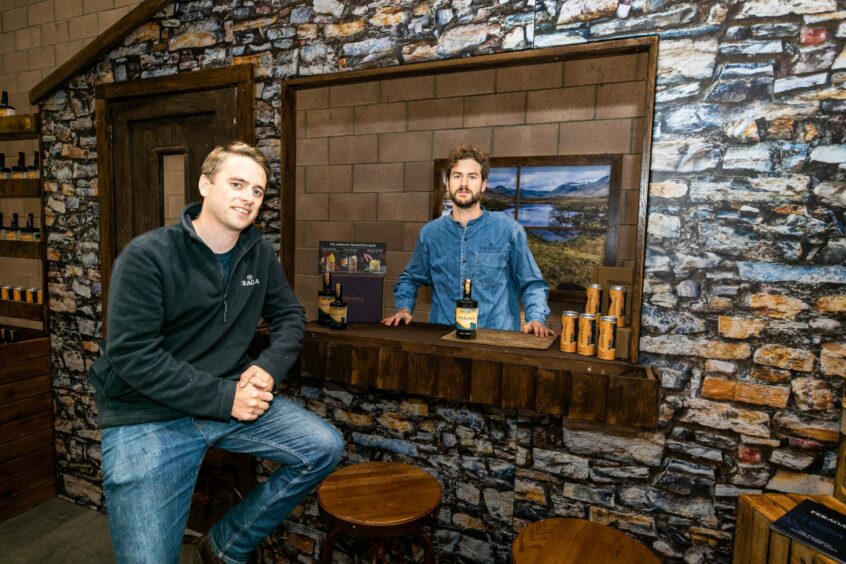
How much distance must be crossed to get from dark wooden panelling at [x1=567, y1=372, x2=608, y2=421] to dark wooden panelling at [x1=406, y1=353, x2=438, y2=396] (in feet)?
1.67

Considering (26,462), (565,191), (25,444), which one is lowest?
(26,462)

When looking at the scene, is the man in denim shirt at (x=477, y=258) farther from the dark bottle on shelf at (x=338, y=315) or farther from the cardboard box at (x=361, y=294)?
the dark bottle on shelf at (x=338, y=315)

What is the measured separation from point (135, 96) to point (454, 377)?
7.63 feet

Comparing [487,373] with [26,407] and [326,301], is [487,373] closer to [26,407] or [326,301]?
[326,301]

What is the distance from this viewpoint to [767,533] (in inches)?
60.3

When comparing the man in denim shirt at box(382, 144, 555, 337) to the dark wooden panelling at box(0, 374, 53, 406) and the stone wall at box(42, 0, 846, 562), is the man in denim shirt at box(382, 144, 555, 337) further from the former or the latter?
the dark wooden panelling at box(0, 374, 53, 406)

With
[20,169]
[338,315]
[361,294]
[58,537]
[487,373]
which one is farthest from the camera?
[20,169]

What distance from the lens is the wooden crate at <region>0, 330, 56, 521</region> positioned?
9.89 feet

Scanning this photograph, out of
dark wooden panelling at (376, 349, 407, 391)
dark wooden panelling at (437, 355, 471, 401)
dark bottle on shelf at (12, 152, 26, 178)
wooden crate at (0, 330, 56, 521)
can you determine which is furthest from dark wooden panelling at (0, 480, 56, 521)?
dark wooden panelling at (437, 355, 471, 401)

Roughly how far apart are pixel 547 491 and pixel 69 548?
2.63 meters

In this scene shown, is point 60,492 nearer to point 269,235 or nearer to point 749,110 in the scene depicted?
point 269,235

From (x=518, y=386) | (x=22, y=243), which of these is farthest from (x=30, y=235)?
(x=518, y=386)

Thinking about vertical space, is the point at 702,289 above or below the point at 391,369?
above

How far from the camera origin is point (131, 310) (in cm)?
150
